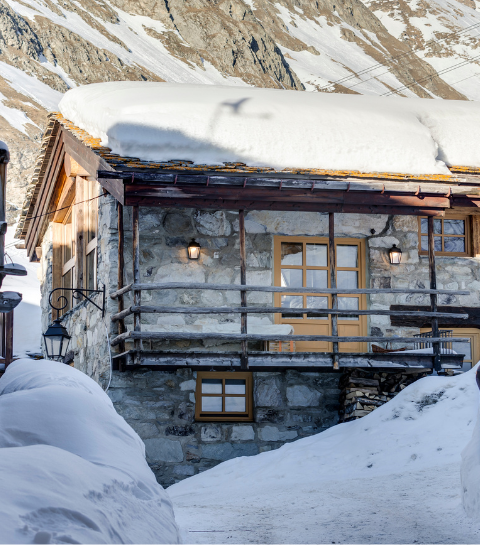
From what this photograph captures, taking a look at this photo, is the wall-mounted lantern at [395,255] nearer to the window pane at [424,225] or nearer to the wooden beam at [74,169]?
the window pane at [424,225]

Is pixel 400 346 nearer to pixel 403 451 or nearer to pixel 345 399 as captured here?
pixel 345 399

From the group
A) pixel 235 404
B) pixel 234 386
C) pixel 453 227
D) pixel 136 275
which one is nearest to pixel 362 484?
pixel 235 404

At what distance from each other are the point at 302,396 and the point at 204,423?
4.37 ft

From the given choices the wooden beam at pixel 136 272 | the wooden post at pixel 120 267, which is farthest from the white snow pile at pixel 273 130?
the wooden beam at pixel 136 272

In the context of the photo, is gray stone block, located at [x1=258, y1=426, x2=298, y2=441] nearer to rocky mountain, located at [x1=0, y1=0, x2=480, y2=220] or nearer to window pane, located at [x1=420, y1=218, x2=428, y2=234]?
window pane, located at [x1=420, y1=218, x2=428, y2=234]

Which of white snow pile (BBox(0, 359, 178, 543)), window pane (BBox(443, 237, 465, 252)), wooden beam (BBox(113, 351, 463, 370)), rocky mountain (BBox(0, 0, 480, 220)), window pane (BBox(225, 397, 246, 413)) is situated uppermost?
rocky mountain (BBox(0, 0, 480, 220))

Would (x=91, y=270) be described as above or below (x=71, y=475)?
above

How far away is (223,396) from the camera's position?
10.2m

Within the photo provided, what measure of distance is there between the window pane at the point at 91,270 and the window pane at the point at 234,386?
253cm

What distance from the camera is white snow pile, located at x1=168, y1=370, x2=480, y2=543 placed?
5418 mm

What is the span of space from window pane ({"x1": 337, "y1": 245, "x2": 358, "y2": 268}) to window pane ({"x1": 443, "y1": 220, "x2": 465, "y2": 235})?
5.01ft

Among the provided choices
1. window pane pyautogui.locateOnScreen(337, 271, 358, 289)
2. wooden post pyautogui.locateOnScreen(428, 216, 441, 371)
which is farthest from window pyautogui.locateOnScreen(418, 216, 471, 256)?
window pane pyautogui.locateOnScreen(337, 271, 358, 289)

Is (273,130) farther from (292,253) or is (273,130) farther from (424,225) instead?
(424,225)

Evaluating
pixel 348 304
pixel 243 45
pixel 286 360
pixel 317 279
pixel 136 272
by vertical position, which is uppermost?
pixel 243 45
